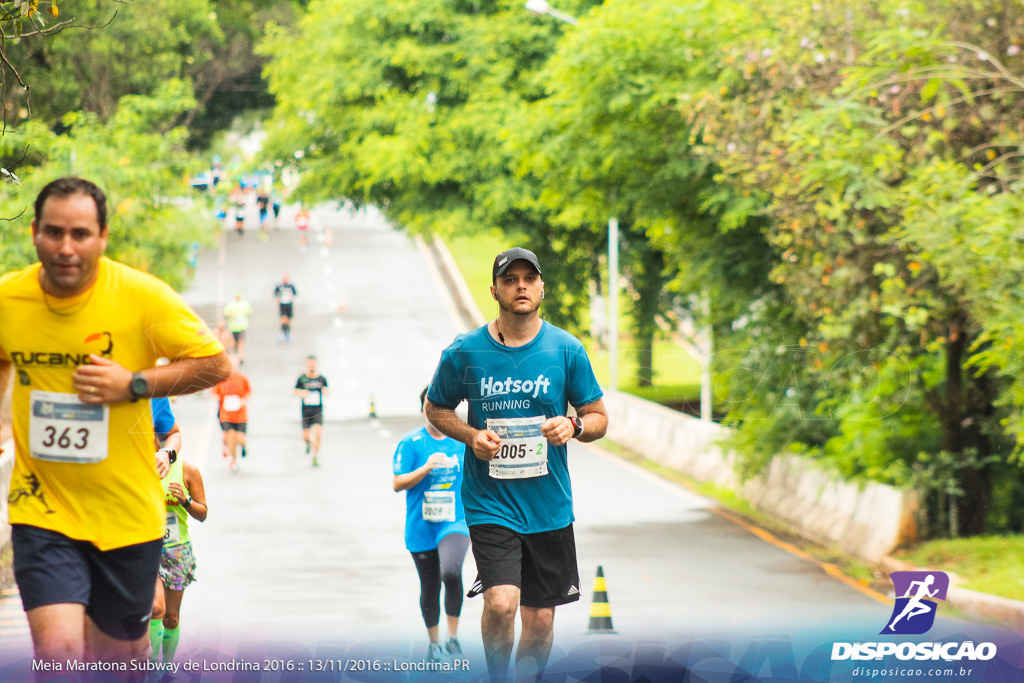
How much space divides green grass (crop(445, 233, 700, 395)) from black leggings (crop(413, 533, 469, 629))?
162 centimetres

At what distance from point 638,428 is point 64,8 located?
35.6 ft

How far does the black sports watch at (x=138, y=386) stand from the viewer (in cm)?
450

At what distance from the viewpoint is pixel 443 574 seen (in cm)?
754

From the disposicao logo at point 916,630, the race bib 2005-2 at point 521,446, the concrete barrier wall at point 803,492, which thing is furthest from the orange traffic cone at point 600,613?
the concrete barrier wall at point 803,492

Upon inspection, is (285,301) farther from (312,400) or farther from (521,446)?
(521,446)

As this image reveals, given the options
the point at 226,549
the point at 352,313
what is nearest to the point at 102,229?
the point at 226,549

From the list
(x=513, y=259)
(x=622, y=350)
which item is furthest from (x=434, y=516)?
(x=622, y=350)

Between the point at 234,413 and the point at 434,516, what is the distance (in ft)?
36.0

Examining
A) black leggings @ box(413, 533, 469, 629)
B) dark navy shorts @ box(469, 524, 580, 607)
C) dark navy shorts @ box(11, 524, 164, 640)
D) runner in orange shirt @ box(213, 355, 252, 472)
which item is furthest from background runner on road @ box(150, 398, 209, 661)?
runner in orange shirt @ box(213, 355, 252, 472)

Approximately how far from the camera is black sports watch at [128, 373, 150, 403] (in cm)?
450

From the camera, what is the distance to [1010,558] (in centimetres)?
1054

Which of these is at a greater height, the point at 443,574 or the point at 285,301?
the point at 443,574

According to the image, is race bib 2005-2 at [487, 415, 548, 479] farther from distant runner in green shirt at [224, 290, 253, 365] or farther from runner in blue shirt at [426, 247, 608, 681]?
distant runner in green shirt at [224, 290, 253, 365]

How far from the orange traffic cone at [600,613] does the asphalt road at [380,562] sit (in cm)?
19
